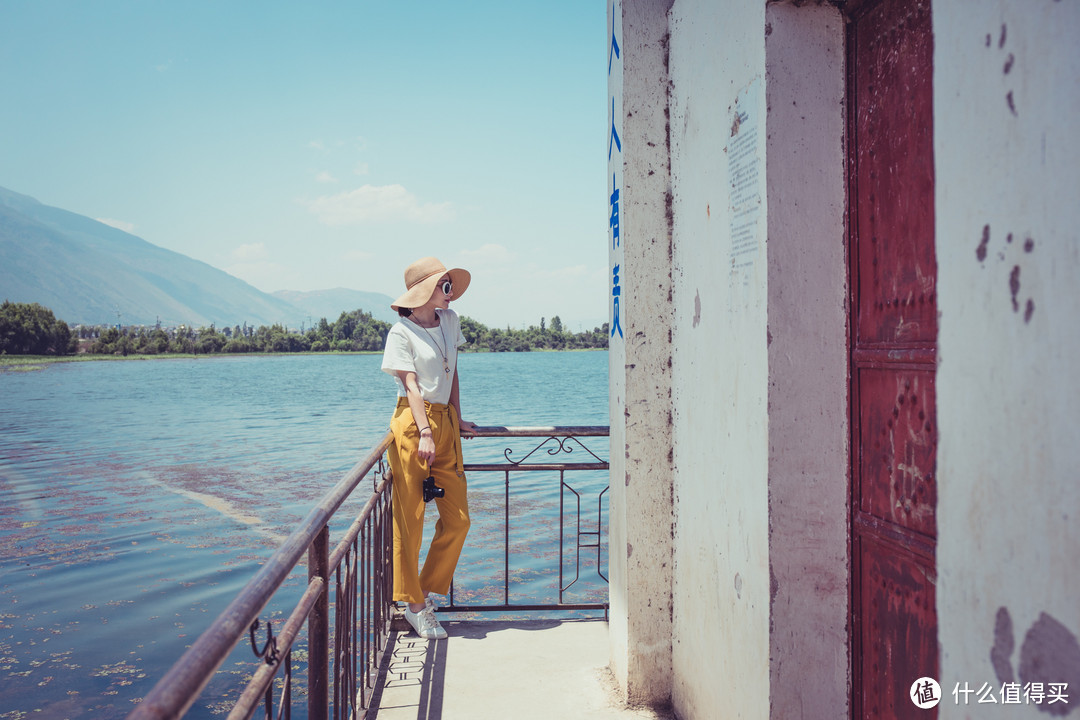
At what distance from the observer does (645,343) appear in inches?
109

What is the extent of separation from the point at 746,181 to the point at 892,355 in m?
0.66

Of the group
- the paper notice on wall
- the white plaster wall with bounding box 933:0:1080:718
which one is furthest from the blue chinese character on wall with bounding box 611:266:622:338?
the white plaster wall with bounding box 933:0:1080:718

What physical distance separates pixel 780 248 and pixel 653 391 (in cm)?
107

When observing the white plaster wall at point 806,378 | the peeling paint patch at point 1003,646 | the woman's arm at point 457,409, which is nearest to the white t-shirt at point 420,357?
the woman's arm at point 457,409

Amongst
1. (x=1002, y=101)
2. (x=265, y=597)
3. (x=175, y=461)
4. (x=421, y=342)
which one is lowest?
(x=175, y=461)

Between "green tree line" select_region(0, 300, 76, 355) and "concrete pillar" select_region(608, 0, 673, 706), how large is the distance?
100 metres

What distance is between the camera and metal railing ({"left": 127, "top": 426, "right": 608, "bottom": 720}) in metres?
1.03

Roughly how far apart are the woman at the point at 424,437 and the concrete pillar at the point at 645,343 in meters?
1.17

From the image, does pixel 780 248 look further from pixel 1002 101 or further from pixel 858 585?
pixel 858 585

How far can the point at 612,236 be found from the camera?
120 inches

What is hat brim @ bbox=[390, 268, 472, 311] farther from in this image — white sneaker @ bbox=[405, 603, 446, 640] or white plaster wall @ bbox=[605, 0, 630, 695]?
white sneaker @ bbox=[405, 603, 446, 640]

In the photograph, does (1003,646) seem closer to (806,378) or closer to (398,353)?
(806,378)

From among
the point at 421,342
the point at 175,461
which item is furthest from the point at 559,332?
the point at 421,342

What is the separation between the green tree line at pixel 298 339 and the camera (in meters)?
105
